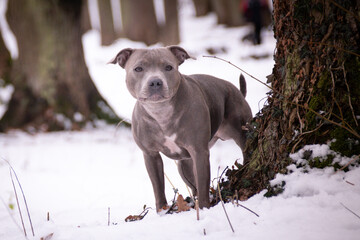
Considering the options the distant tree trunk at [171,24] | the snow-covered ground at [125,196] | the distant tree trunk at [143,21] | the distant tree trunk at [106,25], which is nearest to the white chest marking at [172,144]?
the snow-covered ground at [125,196]

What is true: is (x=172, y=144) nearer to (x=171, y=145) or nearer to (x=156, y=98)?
(x=171, y=145)

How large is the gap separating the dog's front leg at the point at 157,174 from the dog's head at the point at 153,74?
55 cm

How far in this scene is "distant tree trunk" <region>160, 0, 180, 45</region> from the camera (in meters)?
18.0

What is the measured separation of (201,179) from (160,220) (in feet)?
1.70

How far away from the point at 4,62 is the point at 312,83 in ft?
28.5

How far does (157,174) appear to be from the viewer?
10.7ft

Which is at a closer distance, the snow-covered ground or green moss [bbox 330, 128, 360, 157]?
the snow-covered ground

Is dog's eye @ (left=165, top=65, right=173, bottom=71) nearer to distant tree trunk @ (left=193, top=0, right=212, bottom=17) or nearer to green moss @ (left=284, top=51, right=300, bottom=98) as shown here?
green moss @ (left=284, top=51, right=300, bottom=98)

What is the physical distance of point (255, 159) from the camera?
295 centimetres

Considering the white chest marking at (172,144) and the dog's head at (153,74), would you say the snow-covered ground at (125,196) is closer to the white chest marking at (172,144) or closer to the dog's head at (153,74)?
the white chest marking at (172,144)

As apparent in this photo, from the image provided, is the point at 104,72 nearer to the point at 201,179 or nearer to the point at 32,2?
the point at 32,2

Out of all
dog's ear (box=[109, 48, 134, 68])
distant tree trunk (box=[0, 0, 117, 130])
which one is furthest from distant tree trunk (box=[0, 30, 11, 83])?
dog's ear (box=[109, 48, 134, 68])

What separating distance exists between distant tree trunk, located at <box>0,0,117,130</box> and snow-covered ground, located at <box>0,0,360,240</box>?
1.27 ft

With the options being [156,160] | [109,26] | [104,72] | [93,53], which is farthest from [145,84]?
[109,26]
